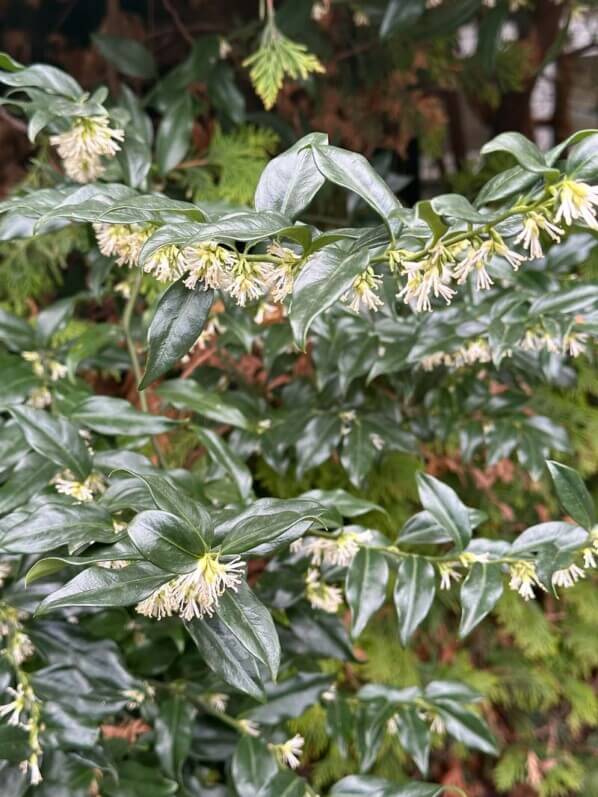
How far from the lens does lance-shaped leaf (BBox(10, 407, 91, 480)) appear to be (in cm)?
58

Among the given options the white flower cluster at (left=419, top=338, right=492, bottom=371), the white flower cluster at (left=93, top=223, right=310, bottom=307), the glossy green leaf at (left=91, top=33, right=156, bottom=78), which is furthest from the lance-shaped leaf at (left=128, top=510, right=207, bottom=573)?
the glossy green leaf at (left=91, top=33, right=156, bottom=78)

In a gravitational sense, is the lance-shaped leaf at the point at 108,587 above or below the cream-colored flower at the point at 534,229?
below

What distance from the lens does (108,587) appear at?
16.7 inches

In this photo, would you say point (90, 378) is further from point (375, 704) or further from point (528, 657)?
point (528, 657)

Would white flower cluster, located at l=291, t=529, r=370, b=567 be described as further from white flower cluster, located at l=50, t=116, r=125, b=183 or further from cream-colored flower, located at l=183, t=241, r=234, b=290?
white flower cluster, located at l=50, t=116, r=125, b=183

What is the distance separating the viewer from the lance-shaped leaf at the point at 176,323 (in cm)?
45

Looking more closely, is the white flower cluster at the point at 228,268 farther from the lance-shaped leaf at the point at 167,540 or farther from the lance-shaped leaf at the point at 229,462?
the lance-shaped leaf at the point at 229,462

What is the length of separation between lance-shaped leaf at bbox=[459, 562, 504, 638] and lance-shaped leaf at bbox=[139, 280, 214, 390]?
0.29 m

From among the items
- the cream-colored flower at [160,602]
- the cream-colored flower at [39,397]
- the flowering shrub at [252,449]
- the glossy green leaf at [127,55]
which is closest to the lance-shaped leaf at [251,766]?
the flowering shrub at [252,449]

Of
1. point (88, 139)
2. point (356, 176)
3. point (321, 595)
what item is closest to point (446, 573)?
point (321, 595)

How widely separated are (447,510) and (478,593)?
0.25 ft

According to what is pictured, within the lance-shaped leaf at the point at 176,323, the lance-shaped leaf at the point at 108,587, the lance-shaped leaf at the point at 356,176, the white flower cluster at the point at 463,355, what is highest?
the lance-shaped leaf at the point at 356,176

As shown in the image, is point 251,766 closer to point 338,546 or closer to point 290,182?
point 338,546

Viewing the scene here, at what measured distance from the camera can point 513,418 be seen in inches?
33.7
